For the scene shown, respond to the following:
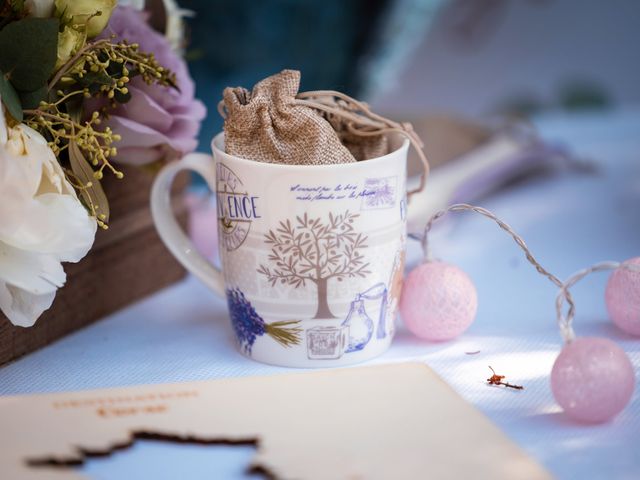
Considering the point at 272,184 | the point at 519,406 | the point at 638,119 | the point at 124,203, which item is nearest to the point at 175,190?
the point at 124,203

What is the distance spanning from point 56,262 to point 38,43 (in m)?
0.12

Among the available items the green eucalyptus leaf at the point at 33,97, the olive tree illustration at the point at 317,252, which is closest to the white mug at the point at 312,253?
the olive tree illustration at the point at 317,252

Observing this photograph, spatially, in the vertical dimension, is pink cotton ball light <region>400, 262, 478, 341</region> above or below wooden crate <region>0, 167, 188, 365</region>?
above

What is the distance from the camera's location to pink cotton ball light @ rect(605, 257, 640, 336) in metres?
0.53

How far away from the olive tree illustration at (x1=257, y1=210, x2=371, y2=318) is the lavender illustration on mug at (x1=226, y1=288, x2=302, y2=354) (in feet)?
0.08

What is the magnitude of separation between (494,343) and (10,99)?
322 mm

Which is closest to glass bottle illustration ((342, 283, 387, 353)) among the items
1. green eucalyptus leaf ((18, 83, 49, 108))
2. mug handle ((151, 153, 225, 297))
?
mug handle ((151, 153, 225, 297))

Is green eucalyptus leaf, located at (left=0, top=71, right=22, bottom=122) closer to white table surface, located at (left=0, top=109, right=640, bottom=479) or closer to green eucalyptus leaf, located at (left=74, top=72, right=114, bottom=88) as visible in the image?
green eucalyptus leaf, located at (left=74, top=72, right=114, bottom=88)

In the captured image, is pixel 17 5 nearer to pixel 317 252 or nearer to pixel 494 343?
pixel 317 252

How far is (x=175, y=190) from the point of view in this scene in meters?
0.69

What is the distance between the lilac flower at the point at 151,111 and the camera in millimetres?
543

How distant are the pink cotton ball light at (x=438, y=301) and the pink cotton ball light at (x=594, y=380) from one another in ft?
0.34

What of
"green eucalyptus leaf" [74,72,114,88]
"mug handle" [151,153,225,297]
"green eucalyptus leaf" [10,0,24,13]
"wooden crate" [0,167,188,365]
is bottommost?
"wooden crate" [0,167,188,365]

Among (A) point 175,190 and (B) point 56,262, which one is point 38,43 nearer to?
(B) point 56,262
